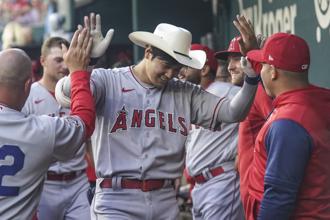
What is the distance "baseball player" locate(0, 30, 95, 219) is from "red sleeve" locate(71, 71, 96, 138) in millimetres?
40

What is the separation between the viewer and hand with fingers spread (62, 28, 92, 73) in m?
4.57

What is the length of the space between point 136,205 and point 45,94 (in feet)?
6.91

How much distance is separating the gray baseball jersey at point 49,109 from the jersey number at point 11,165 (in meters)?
2.78

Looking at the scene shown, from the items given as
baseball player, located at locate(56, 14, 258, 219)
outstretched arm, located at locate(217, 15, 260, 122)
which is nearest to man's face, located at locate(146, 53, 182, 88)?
baseball player, located at locate(56, 14, 258, 219)

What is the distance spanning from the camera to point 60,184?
695cm

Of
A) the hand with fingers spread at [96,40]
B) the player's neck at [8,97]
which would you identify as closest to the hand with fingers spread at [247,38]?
the hand with fingers spread at [96,40]

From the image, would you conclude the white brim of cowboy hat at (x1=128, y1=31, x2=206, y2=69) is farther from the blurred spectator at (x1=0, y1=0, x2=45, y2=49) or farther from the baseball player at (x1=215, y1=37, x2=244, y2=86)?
the blurred spectator at (x1=0, y1=0, x2=45, y2=49)

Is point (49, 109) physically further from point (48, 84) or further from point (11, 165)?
point (11, 165)

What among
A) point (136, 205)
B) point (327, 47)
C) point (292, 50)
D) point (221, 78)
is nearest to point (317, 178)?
point (292, 50)

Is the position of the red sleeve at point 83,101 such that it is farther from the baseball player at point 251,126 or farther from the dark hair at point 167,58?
the baseball player at point 251,126

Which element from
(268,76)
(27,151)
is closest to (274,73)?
(268,76)

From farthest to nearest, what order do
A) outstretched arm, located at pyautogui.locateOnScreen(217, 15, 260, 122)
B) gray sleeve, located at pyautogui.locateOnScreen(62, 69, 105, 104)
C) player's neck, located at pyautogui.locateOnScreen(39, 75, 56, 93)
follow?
player's neck, located at pyautogui.locateOnScreen(39, 75, 56, 93)
gray sleeve, located at pyautogui.locateOnScreen(62, 69, 105, 104)
outstretched arm, located at pyautogui.locateOnScreen(217, 15, 260, 122)

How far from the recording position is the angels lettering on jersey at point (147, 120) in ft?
17.3

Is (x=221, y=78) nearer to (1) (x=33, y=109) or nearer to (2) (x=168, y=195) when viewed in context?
(1) (x=33, y=109)
